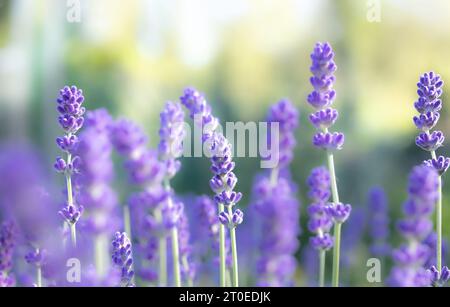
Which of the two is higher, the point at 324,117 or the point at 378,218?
the point at 324,117

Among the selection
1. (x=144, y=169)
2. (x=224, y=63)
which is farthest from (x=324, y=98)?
(x=224, y=63)

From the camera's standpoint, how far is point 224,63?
4.35 m

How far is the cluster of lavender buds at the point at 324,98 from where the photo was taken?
1.24 metres

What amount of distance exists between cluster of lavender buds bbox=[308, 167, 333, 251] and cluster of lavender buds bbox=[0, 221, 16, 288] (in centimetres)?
57

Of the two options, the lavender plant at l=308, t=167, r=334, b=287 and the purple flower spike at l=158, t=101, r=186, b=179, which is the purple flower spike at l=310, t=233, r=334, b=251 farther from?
the purple flower spike at l=158, t=101, r=186, b=179

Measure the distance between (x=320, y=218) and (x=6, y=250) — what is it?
0.61m

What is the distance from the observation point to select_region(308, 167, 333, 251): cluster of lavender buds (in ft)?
4.25

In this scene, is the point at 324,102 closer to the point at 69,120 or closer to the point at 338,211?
the point at 338,211

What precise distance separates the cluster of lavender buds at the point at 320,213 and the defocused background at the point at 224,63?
2513 mm

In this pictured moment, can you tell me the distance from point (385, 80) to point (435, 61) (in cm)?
40

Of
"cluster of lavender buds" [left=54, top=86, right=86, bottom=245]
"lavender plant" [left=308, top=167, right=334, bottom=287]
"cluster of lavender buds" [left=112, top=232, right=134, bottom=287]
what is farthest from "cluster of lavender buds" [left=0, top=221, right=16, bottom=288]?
"lavender plant" [left=308, top=167, right=334, bottom=287]

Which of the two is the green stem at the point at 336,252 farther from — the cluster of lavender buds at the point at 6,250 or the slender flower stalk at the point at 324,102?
the cluster of lavender buds at the point at 6,250
